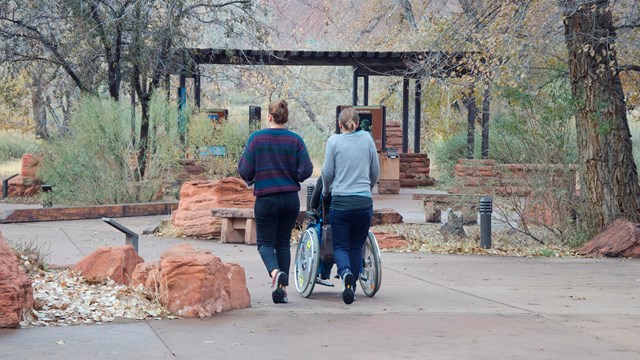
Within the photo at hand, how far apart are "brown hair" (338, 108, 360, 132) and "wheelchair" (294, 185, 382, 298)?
72cm

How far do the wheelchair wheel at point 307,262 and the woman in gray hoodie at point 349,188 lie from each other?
179 millimetres

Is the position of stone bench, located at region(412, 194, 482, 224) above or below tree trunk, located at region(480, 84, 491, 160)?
below

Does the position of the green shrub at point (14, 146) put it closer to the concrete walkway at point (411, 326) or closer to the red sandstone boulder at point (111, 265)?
the concrete walkway at point (411, 326)

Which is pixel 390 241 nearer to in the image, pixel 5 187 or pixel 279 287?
pixel 279 287

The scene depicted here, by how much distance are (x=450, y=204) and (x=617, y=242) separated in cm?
418

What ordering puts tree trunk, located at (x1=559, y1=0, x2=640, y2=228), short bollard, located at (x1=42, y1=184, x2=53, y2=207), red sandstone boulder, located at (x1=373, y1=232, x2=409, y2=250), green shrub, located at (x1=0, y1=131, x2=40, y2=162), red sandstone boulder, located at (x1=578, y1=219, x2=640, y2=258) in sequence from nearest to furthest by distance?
red sandstone boulder, located at (x1=578, y1=219, x2=640, y2=258) < red sandstone boulder, located at (x1=373, y1=232, x2=409, y2=250) < tree trunk, located at (x1=559, y1=0, x2=640, y2=228) < short bollard, located at (x1=42, y1=184, x2=53, y2=207) < green shrub, located at (x1=0, y1=131, x2=40, y2=162)

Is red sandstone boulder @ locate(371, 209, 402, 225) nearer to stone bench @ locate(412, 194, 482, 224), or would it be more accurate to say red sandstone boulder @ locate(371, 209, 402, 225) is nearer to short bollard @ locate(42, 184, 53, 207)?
stone bench @ locate(412, 194, 482, 224)

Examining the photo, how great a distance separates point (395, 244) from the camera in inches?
576

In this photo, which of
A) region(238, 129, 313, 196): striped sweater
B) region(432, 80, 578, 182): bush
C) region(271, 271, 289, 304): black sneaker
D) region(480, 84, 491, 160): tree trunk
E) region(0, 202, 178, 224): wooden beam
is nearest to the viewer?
region(271, 271, 289, 304): black sneaker

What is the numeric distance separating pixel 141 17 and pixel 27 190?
5.22 m

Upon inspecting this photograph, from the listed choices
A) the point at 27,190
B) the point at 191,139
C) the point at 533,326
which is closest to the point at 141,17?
the point at 191,139

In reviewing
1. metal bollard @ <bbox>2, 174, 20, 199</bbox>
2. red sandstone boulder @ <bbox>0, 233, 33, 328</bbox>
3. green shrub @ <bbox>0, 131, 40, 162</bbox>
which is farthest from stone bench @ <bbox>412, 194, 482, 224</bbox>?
green shrub @ <bbox>0, 131, 40, 162</bbox>

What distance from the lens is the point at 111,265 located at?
9711mm

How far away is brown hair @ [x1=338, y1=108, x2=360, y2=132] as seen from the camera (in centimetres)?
974
